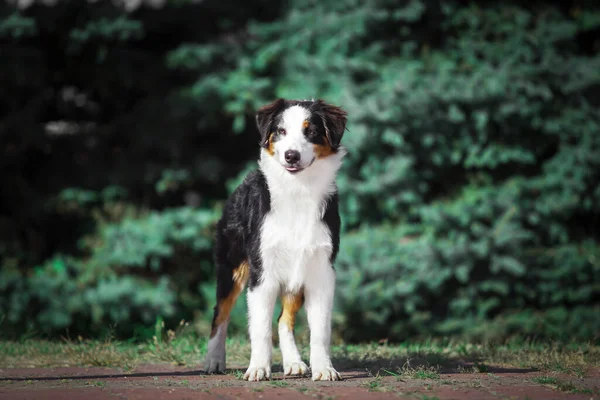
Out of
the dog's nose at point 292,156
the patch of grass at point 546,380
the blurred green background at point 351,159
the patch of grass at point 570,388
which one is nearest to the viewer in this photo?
the patch of grass at point 570,388

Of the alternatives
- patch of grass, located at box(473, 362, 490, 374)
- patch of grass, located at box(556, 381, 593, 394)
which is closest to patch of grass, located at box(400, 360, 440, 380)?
patch of grass, located at box(473, 362, 490, 374)

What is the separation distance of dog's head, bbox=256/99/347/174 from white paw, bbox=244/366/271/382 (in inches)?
51.6

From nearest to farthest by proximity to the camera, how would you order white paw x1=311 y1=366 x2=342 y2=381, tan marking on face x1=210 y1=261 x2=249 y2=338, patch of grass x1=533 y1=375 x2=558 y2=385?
1. patch of grass x1=533 y1=375 x2=558 y2=385
2. white paw x1=311 y1=366 x2=342 y2=381
3. tan marking on face x1=210 y1=261 x2=249 y2=338

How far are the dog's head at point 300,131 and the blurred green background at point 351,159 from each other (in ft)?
16.0

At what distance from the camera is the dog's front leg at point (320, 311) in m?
4.34

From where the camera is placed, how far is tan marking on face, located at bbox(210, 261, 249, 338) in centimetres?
511

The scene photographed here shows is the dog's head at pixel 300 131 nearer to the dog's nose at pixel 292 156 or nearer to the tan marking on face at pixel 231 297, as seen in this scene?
the dog's nose at pixel 292 156

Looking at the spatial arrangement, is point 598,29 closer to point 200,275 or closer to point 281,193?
point 200,275

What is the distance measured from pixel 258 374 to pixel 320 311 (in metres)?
0.57

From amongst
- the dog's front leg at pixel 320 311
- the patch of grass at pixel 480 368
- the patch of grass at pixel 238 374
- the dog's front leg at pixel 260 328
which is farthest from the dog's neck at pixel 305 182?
the patch of grass at pixel 480 368

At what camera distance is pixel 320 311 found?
4.44m

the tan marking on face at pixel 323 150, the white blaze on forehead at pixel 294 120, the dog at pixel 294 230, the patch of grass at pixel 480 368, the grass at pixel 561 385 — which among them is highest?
the white blaze on forehead at pixel 294 120

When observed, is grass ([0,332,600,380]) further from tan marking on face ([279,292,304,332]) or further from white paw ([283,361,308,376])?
tan marking on face ([279,292,304,332])

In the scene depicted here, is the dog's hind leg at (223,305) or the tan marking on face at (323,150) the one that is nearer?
the tan marking on face at (323,150)
